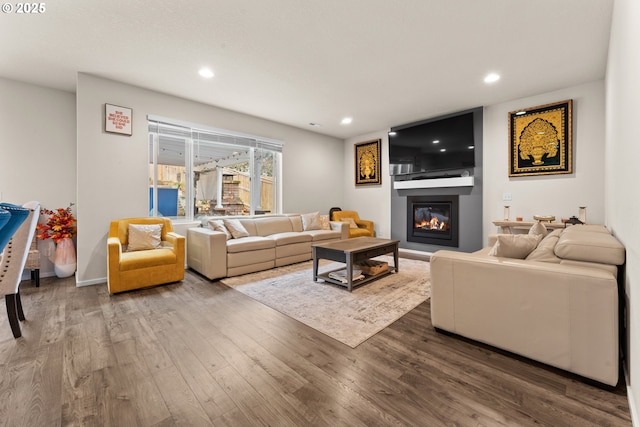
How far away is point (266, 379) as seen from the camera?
161cm

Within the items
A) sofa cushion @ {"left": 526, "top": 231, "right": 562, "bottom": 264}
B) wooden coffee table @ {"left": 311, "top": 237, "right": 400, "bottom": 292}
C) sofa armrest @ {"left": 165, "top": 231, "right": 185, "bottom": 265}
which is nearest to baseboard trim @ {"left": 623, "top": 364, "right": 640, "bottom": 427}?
sofa cushion @ {"left": 526, "top": 231, "right": 562, "bottom": 264}

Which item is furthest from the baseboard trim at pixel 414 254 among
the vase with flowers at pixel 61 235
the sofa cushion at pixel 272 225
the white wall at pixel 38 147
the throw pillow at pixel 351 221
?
the white wall at pixel 38 147

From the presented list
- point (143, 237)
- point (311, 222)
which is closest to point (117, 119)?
point (143, 237)

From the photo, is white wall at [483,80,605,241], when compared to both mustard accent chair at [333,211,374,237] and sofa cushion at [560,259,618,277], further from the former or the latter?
sofa cushion at [560,259,618,277]

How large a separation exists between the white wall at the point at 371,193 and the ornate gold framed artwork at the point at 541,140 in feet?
7.95

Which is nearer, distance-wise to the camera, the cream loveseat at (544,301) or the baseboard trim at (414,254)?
the cream loveseat at (544,301)

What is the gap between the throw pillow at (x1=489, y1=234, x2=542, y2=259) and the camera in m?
2.02

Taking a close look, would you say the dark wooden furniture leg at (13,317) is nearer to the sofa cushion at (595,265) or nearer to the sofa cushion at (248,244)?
the sofa cushion at (248,244)

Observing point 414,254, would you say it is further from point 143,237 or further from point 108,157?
point 108,157

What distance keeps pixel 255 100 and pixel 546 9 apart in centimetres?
364

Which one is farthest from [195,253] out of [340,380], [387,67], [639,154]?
[639,154]

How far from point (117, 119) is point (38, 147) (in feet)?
4.25

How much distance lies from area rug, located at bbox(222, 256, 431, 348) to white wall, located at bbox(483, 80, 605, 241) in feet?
6.43

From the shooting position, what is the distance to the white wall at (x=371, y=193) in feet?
20.2
